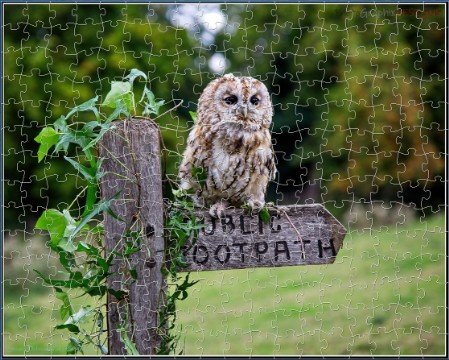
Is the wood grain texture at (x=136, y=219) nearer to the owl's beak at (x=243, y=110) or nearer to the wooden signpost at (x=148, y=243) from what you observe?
the wooden signpost at (x=148, y=243)

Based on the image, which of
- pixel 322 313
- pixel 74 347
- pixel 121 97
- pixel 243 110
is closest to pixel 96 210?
pixel 121 97

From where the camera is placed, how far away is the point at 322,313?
7.75 m

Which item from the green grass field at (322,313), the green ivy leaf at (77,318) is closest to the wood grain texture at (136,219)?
the green ivy leaf at (77,318)

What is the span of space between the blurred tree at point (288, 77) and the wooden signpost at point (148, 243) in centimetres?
548

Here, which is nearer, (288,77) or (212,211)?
(212,211)

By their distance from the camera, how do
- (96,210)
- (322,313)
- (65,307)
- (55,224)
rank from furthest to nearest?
(322,313)
(65,307)
(55,224)
(96,210)

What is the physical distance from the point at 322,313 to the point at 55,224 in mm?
4755

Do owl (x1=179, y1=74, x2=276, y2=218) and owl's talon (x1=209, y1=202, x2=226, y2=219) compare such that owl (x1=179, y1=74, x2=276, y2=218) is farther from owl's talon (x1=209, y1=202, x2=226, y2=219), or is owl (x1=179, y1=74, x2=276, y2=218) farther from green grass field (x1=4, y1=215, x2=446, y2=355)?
green grass field (x1=4, y1=215, x2=446, y2=355)

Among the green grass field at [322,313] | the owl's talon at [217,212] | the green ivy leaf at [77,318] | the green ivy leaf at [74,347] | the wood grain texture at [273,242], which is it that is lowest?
the green grass field at [322,313]

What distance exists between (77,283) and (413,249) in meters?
6.81

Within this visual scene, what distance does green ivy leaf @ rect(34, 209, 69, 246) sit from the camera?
3395mm

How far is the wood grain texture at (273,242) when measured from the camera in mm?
3492

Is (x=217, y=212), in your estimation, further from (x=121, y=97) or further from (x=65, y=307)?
(x=65, y=307)

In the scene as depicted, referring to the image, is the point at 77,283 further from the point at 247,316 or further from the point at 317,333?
the point at 247,316
